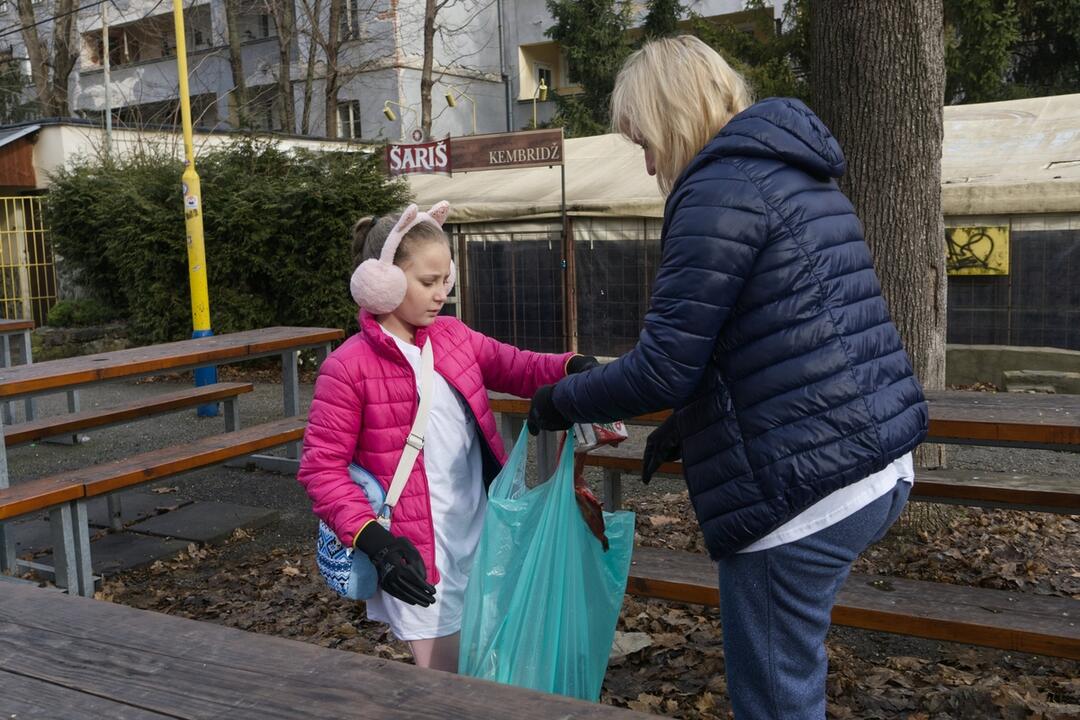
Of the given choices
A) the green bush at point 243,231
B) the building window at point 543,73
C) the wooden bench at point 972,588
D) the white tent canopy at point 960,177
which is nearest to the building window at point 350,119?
the building window at point 543,73

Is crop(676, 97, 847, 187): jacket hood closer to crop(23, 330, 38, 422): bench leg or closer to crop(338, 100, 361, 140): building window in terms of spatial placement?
crop(23, 330, 38, 422): bench leg

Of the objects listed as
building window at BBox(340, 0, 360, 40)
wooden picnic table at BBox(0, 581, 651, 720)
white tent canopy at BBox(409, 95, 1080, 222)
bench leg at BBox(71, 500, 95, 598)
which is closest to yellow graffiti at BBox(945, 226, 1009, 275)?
white tent canopy at BBox(409, 95, 1080, 222)

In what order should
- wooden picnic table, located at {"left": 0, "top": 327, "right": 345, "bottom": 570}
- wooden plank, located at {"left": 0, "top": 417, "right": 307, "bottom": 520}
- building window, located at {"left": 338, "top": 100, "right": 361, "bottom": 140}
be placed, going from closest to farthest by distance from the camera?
wooden plank, located at {"left": 0, "top": 417, "right": 307, "bottom": 520}, wooden picnic table, located at {"left": 0, "top": 327, "right": 345, "bottom": 570}, building window, located at {"left": 338, "top": 100, "right": 361, "bottom": 140}

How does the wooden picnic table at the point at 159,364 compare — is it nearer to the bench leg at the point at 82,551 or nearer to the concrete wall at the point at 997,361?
the bench leg at the point at 82,551

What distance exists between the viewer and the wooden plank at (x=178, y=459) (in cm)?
452

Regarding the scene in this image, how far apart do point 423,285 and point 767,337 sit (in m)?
1.03

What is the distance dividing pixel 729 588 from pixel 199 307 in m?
8.84

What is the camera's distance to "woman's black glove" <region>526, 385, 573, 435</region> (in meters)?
2.28

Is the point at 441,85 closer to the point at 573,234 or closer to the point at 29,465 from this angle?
the point at 573,234

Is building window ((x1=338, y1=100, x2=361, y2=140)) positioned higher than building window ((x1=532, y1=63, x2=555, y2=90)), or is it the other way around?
building window ((x1=532, y1=63, x2=555, y2=90))

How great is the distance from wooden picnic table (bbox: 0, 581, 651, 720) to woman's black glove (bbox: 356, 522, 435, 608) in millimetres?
494

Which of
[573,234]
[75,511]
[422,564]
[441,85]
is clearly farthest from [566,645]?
[441,85]

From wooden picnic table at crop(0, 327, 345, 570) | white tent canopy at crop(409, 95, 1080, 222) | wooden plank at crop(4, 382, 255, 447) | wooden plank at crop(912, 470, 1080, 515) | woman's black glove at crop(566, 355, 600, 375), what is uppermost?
white tent canopy at crop(409, 95, 1080, 222)

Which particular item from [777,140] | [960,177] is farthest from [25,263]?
[777,140]
